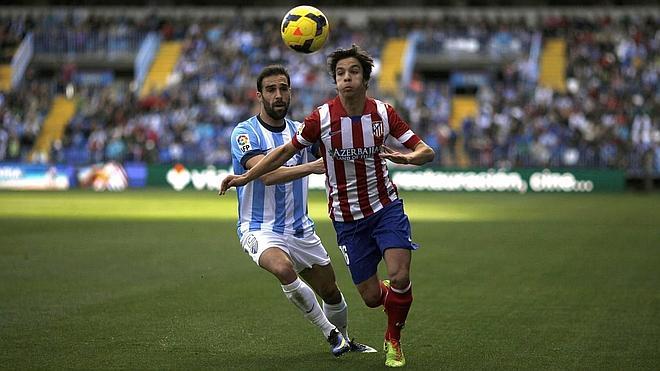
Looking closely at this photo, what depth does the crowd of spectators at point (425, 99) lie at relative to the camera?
116 feet

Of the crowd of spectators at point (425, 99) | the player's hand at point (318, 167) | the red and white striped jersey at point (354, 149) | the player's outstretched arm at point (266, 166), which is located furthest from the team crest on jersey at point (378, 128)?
the crowd of spectators at point (425, 99)

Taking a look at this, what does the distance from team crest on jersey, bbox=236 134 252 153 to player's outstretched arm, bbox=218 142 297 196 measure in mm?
485

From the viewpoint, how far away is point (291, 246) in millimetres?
8117

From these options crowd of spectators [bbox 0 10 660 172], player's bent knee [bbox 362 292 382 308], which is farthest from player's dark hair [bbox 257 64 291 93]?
crowd of spectators [bbox 0 10 660 172]

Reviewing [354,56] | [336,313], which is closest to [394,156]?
[354,56]

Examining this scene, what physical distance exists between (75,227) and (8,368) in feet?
43.1

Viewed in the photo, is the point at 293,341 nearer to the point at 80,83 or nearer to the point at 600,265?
the point at 600,265

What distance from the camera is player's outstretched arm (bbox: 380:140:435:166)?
733cm

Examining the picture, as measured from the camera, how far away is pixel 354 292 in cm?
1182

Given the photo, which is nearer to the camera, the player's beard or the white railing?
the player's beard

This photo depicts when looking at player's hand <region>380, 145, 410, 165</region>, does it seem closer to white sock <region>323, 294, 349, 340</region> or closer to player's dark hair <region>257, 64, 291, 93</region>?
player's dark hair <region>257, 64, 291, 93</region>

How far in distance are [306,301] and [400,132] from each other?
1471 millimetres

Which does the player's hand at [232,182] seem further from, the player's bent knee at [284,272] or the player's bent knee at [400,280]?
the player's bent knee at [400,280]

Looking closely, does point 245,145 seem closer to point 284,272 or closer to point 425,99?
point 284,272
